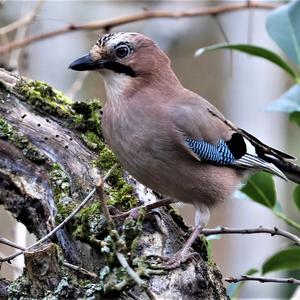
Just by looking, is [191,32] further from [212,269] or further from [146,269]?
[146,269]

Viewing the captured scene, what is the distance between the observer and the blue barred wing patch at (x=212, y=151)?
9.16 ft

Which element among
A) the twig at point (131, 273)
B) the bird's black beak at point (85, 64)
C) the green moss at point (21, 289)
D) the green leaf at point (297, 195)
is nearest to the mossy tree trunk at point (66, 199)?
the green moss at point (21, 289)

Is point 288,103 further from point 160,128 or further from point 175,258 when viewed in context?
point 175,258

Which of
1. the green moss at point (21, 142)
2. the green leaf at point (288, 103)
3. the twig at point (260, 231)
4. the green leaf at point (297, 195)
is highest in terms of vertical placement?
the green leaf at point (288, 103)

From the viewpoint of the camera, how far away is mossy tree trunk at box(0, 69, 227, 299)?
Result: 2.21 meters

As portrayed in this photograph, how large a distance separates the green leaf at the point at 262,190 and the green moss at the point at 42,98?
69 cm

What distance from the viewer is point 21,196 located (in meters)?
2.58

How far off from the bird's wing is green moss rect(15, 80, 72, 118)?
384mm

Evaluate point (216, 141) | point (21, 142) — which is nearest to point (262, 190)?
point (216, 141)

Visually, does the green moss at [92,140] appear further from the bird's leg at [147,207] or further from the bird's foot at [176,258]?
the bird's foot at [176,258]

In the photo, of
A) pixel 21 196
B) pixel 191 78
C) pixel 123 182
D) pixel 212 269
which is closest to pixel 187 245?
pixel 212 269

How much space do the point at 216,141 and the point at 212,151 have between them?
39 mm

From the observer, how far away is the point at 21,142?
266 centimetres

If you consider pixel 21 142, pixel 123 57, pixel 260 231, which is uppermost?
pixel 123 57
